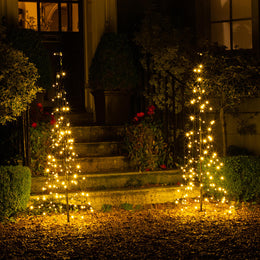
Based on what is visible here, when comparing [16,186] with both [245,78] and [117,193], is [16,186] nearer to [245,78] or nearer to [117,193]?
[117,193]

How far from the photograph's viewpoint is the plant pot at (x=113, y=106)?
8.45m

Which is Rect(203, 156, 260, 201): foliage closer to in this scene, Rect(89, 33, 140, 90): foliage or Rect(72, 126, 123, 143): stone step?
Rect(72, 126, 123, 143): stone step

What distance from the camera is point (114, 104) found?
8484 mm

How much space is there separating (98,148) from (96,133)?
443mm

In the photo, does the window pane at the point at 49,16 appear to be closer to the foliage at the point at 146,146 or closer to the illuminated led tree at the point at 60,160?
the illuminated led tree at the point at 60,160

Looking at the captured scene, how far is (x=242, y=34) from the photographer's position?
8.91 meters

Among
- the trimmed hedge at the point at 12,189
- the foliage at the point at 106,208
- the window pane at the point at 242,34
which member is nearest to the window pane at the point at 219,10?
the window pane at the point at 242,34

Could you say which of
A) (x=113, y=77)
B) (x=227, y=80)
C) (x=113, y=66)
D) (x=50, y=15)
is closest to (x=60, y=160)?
(x=113, y=77)

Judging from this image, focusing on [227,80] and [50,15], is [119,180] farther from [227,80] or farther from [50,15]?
[50,15]

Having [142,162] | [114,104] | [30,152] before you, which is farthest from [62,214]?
[114,104]

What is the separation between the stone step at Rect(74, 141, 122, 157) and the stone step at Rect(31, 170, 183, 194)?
713mm

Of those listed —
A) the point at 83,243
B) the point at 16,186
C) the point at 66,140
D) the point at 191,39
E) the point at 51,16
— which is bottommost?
the point at 83,243

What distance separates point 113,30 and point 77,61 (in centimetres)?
103

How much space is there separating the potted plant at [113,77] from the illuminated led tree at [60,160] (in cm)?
155
